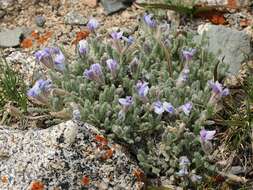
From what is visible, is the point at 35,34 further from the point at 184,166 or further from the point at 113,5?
the point at 184,166

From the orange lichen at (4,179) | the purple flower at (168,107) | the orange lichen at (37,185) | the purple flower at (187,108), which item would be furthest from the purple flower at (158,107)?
the orange lichen at (4,179)

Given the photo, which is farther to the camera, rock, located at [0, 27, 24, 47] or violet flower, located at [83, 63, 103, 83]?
rock, located at [0, 27, 24, 47]

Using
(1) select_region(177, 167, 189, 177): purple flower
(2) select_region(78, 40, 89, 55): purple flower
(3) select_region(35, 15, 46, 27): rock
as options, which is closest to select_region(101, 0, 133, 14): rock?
(3) select_region(35, 15, 46, 27): rock

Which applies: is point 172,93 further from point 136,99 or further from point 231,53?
point 231,53

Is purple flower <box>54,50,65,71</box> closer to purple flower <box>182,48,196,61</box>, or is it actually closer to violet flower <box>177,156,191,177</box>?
purple flower <box>182,48,196,61</box>

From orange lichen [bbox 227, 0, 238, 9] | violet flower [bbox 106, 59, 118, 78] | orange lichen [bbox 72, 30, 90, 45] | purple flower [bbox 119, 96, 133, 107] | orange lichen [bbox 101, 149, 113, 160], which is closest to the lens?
orange lichen [bbox 101, 149, 113, 160]

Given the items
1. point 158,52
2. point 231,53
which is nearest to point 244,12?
point 231,53

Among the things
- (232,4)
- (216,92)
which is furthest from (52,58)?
(232,4)

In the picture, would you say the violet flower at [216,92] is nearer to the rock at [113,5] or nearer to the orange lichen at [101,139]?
the orange lichen at [101,139]

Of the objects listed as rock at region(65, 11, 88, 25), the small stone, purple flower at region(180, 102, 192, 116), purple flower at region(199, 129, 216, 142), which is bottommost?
purple flower at region(199, 129, 216, 142)
